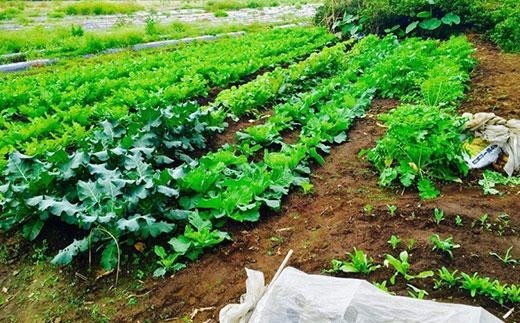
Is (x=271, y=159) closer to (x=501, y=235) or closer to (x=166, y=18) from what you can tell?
(x=501, y=235)

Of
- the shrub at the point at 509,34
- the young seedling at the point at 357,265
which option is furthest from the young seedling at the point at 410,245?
the shrub at the point at 509,34

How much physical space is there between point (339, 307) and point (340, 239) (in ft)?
5.09

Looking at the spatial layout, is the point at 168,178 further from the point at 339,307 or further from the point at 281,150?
the point at 339,307

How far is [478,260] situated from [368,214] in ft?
3.24

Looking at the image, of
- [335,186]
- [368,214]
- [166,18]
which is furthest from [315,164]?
[166,18]

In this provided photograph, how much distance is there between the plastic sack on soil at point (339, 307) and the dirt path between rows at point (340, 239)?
0.83 meters

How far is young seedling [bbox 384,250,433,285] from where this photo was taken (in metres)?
3.28

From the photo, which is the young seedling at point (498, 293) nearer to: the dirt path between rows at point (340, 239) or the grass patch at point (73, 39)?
the dirt path between rows at point (340, 239)

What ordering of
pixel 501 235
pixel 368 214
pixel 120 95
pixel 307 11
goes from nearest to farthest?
pixel 501 235 < pixel 368 214 < pixel 120 95 < pixel 307 11

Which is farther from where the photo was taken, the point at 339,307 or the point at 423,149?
the point at 423,149

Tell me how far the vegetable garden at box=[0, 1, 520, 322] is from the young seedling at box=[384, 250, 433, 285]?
1 centimetres

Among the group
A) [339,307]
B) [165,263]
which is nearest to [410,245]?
[339,307]

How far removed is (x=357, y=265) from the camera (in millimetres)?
3414

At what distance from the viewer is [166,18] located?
1886 centimetres
